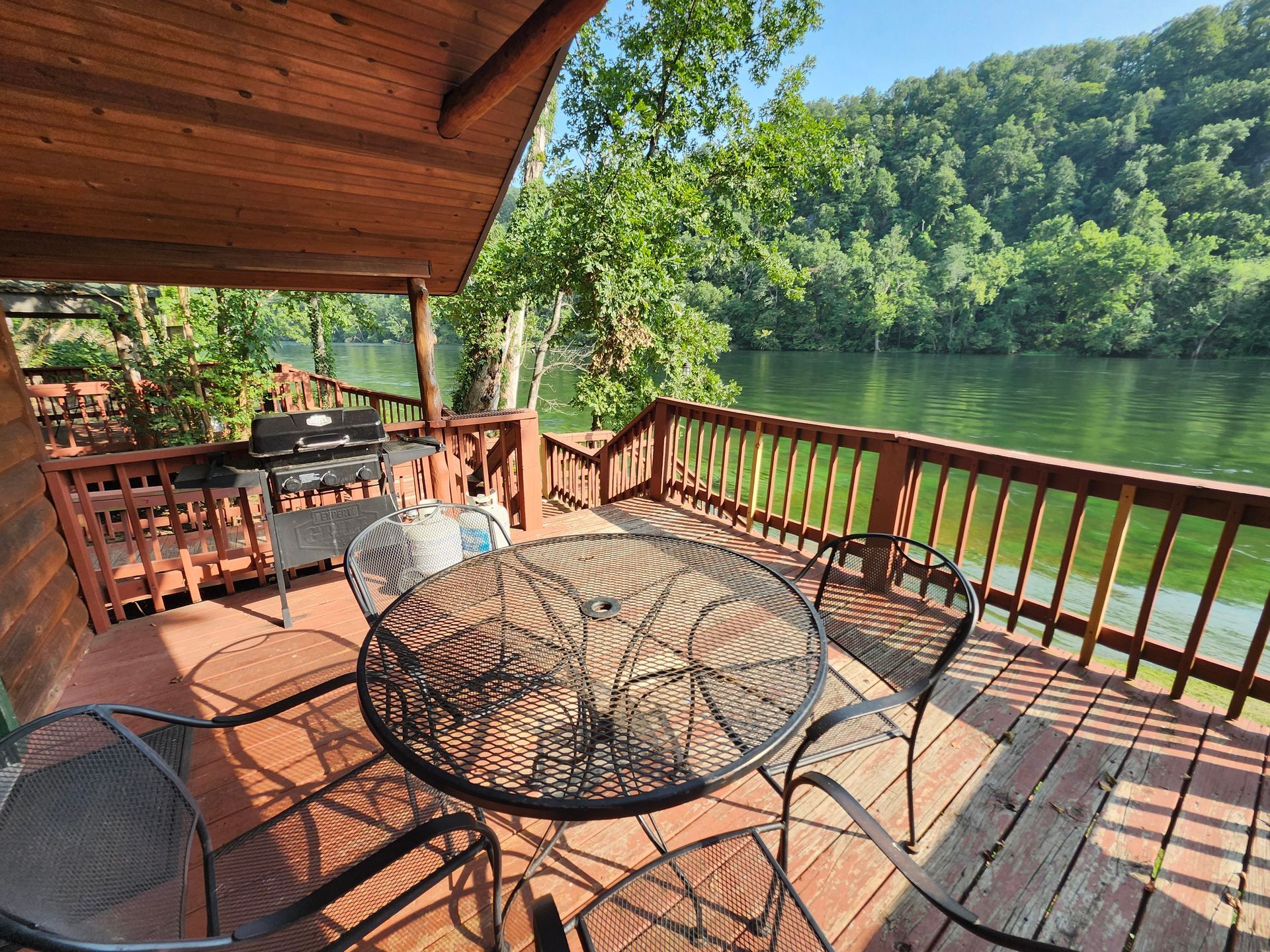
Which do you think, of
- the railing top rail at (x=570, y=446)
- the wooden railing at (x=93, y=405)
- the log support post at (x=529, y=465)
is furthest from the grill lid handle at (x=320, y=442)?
the railing top rail at (x=570, y=446)

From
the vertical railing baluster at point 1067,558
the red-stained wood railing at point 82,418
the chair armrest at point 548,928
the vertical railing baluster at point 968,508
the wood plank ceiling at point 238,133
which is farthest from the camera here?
the red-stained wood railing at point 82,418

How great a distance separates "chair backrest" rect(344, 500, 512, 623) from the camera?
1.75 meters

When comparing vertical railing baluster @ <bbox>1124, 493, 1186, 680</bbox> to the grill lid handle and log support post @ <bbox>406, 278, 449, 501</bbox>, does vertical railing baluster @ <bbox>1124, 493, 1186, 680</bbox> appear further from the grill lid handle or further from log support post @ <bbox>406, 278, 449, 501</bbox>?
log support post @ <bbox>406, 278, 449, 501</bbox>

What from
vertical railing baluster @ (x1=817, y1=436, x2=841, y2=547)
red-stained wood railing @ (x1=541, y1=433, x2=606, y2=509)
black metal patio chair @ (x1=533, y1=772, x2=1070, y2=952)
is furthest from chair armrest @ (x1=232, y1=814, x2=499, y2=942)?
red-stained wood railing @ (x1=541, y1=433, x2=606, y2=509)

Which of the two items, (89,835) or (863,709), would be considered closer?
(89,835)

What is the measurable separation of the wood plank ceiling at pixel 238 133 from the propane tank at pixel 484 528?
1.89 metres

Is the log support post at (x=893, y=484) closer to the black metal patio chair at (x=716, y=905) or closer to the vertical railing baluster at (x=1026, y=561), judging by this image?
the vertical railing baluster at (x=1026, y=561)

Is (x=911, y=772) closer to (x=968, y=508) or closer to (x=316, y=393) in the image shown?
(x=968, y=508)

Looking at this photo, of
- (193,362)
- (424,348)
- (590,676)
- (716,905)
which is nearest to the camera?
(716,905)

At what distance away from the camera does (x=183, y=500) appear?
3.26m

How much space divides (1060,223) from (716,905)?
145ft

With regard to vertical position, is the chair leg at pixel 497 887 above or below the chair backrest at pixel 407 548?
below

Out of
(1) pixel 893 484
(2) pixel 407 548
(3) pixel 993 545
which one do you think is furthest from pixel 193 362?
(3) pixel 993 545

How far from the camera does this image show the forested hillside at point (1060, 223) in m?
26.3
